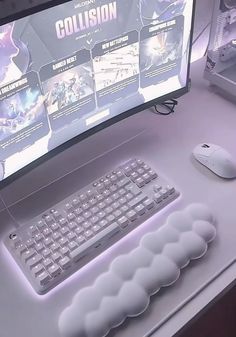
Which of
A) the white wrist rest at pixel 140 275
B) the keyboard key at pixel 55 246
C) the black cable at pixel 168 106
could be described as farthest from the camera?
the black cable at pixel 168 106

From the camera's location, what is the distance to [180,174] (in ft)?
2.98

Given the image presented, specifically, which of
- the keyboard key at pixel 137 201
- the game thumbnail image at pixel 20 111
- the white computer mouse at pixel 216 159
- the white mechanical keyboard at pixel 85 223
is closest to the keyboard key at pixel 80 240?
the white mechanical keyboard at pixel 85 223

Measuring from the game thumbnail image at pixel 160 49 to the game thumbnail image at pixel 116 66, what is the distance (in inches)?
0.9

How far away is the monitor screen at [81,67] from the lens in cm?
70

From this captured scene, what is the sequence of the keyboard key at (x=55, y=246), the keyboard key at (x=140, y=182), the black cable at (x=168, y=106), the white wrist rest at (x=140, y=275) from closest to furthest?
the white wrist rest at (x=140, y=275)
the keyboard key at (x=55, y=246)
the keyboard key at (x=140, y=182)
the black cable at (x=168, y=106)

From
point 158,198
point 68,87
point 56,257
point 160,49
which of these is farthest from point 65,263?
point 160,49

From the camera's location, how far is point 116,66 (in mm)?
856

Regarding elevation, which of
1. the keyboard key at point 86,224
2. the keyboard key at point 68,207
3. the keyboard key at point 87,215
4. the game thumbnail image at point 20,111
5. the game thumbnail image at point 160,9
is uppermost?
the game thumbnail image at point 160,9

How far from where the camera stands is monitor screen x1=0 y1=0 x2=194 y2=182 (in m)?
0.70

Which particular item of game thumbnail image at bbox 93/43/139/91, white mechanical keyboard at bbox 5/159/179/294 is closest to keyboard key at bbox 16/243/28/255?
white mechanical keyboard at bbox 5/159/179/294

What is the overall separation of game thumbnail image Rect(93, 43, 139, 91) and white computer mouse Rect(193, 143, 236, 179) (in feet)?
0.77

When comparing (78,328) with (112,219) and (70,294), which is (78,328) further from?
(112,219)

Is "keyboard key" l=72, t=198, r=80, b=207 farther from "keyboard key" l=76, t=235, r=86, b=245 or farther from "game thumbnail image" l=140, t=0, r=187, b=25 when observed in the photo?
"game thumbnail image" l=140, t=0, r=187, b=25

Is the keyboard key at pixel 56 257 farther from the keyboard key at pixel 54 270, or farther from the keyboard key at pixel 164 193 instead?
the keyboard key at pixel 164 193
